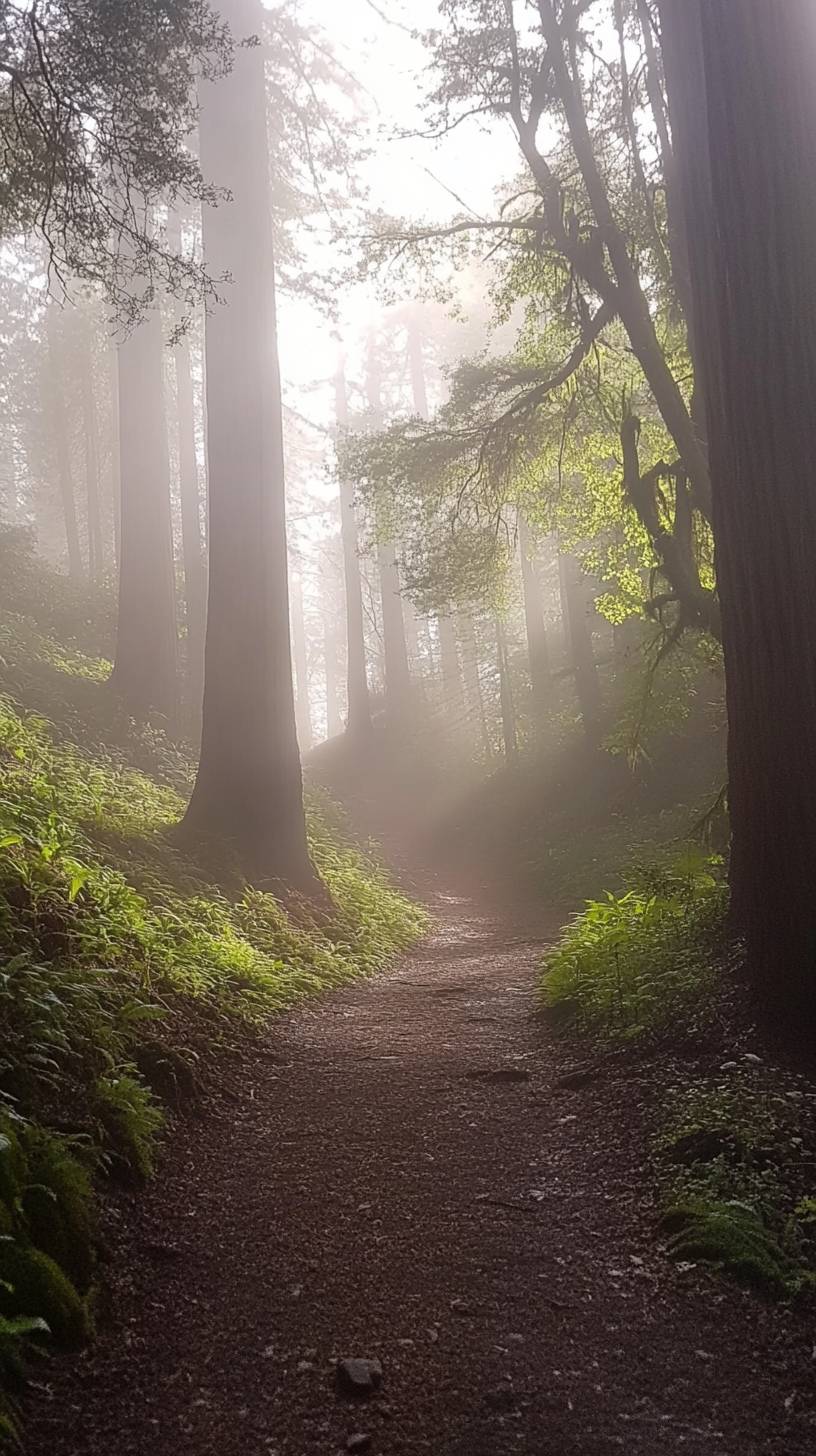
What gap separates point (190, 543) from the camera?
22.4 meters

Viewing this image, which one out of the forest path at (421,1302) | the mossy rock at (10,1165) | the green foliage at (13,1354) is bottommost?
the forest path at (421,1302)

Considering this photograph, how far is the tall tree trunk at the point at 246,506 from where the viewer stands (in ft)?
30.2

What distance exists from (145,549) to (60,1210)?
1352 centimetres

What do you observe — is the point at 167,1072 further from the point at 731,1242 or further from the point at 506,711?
the point at 506,711

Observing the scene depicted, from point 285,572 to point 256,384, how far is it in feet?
6.75

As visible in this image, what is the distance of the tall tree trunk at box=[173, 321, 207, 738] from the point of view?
1912 cm

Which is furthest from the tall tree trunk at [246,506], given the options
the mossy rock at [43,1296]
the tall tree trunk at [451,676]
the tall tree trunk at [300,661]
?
the tall tree trunk at [300,661]

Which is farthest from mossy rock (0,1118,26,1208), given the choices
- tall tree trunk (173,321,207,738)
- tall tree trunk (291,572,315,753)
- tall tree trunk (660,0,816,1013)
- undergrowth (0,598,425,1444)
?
tall tree trunk (291,572,315,753)

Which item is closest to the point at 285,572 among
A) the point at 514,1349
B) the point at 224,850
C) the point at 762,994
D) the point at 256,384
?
the point at 256,384

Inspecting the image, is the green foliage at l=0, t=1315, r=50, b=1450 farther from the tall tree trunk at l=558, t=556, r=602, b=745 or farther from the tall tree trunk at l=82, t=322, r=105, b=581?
the tall tree trunk at l=82, t=322, r=105, b=581

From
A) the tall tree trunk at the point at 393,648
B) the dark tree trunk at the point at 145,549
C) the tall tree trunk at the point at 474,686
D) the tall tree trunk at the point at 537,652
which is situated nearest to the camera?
the dark tree trunk at the point at 145,549

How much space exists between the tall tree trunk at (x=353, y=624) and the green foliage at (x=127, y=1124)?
18561mm

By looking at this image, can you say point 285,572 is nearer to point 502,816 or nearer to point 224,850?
point 224,850

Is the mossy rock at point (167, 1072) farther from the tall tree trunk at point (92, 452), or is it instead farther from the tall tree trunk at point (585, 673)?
the tall tree trunk at point (92, 452)
